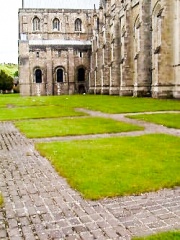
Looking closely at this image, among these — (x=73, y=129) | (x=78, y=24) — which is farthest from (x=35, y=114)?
(x=78, y=24)

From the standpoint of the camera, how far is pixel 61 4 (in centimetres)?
7738

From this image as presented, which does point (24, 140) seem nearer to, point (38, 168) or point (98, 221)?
point (38, 168)

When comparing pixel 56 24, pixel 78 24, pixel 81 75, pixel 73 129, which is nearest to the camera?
pixel 73 129

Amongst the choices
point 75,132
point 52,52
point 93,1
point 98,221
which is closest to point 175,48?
point 75,132

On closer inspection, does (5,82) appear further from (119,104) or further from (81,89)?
(119,104)

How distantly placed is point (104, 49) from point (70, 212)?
2115 inches

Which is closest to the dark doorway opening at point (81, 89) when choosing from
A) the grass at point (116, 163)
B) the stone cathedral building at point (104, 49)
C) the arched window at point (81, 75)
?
the stone cathedral building at point (104, 49)

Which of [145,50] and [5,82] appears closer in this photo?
[145,50]

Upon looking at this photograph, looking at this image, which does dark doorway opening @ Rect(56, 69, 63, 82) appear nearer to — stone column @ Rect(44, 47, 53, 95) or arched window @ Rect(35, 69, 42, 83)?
stone column @ Rect(44, 47, 53, 95)

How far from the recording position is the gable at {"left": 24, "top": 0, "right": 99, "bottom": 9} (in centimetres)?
7662

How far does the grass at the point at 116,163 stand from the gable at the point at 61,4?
229 feet

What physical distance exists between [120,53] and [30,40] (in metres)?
26.8

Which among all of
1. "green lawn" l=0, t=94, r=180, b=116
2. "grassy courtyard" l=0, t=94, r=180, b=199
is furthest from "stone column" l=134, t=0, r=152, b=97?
"grassy courtyard" l=0, t=94, r=180, b=199

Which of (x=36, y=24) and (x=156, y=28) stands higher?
(x=36, y=24)
